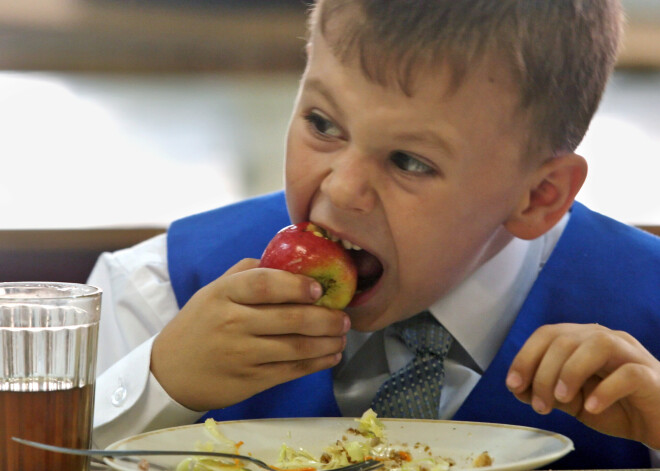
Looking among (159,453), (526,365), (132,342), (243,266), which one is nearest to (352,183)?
(243,266)

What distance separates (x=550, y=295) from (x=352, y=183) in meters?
0.49

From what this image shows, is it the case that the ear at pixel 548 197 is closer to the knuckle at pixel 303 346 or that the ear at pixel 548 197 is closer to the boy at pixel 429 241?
the boy at pixel 429 241

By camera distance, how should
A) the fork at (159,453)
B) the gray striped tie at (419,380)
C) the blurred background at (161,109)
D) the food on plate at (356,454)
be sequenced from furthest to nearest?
the blurred background at (161,109)
the gray striped tie at (419,380)
the food on plate at (356,454)
the fork at (159,453)

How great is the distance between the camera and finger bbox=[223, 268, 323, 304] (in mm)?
1004

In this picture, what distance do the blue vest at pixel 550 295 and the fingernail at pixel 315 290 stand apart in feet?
1.03

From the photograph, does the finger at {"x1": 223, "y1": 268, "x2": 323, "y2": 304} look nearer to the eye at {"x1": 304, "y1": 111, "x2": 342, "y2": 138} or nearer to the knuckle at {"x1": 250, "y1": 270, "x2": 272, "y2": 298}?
the knuckle at {"x1": 250, "y1": 270, "x2": 272, "y2": 298}

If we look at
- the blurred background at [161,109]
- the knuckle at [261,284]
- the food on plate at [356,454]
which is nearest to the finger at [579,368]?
the food on plate at [356,454]

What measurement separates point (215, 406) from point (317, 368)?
0.46ft

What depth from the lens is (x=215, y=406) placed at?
110 cm

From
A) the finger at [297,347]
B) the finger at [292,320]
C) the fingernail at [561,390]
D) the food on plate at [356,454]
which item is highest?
the finger at [292,320]

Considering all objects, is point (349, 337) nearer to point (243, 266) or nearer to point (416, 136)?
point (243, 266)

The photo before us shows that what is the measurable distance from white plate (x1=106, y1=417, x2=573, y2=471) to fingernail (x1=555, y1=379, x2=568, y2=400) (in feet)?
0.14

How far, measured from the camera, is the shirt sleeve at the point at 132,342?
1106 millimetres

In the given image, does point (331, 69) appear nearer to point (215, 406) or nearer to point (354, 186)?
point (354, 186)
